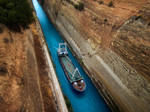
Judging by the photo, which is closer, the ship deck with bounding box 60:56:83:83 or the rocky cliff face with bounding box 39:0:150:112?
the rocky cliff face with bounding box 39:0:150:112

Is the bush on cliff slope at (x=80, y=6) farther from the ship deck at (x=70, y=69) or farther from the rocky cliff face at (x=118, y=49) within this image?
the ship deck at (x=70, y=69)

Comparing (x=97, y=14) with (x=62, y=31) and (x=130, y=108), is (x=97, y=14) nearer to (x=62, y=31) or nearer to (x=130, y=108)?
(x=62, y=31)

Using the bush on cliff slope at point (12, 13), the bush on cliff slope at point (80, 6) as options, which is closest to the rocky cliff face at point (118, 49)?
the bush on cliff slope at point (80, 6)

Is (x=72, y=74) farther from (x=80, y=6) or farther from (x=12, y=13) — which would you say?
(x=80, y=6)

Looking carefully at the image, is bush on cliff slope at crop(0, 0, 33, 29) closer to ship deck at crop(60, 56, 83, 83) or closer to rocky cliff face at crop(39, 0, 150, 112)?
ship deck at crop(60, 56, 83, 83)

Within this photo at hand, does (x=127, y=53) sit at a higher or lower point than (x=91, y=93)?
higher

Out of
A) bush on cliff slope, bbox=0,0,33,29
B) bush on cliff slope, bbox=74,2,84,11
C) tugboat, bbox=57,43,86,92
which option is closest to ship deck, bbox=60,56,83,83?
tugboat, bbox=57,43,86,92

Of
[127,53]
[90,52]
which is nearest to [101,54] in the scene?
[90,52]

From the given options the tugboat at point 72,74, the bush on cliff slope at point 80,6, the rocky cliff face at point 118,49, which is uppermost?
the bush on cliff slope at point 80,6
